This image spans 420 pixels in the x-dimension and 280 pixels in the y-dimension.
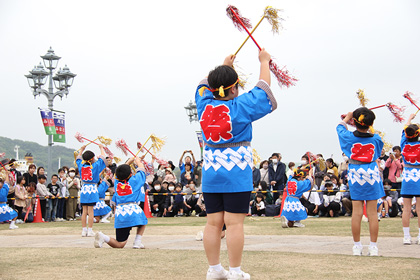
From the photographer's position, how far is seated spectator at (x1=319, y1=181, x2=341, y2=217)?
17281 mm

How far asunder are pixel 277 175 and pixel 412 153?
410 inches

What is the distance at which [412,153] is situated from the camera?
903cm

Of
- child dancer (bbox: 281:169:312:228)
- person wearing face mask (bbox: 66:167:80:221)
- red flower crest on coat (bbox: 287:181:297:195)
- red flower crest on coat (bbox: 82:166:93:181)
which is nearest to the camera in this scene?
red flower crest on coat (bbox: 82:166:93:181)

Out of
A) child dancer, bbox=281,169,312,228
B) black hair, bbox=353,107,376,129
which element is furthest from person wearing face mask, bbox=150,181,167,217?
black hair, bbox=353,107,376,129

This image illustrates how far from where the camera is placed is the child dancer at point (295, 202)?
12.8m

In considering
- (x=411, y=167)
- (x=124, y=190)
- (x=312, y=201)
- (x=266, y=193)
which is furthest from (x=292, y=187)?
(x=266, y=193)

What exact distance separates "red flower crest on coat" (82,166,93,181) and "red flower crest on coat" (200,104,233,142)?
777 centimetres

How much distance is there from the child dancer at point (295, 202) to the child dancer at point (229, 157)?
7815mm

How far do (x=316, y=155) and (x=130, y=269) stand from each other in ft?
45.0

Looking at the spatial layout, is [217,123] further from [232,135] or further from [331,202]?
[331,202]

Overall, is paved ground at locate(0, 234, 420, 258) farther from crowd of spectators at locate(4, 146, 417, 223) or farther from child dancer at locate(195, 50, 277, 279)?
crowd of spectators at locate(4, 146, 417, 223)

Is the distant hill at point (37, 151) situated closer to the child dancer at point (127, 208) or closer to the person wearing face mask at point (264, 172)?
the person wearing face mask at point (264, 172)

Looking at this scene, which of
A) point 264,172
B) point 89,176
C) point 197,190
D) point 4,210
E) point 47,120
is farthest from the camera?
point 197,190

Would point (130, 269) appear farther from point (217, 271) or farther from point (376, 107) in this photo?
point (376, 107)
